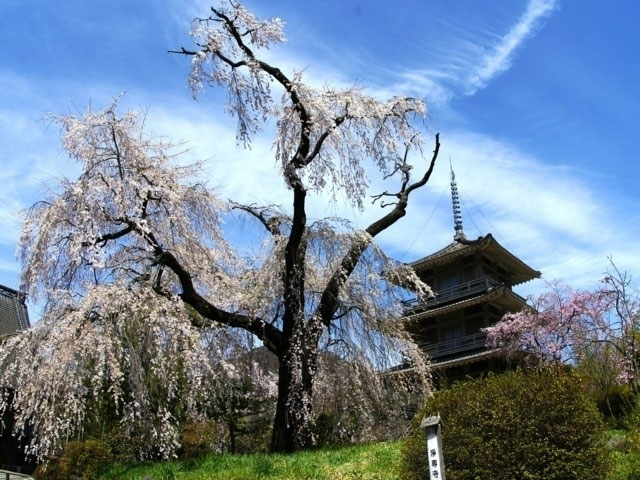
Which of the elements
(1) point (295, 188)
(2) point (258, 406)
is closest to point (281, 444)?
(1) point (295, 188)

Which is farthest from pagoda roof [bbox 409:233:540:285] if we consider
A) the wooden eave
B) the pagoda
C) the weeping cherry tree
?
the weeping cherry tree

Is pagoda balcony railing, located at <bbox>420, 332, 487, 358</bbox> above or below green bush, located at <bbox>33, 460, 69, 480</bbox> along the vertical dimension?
above

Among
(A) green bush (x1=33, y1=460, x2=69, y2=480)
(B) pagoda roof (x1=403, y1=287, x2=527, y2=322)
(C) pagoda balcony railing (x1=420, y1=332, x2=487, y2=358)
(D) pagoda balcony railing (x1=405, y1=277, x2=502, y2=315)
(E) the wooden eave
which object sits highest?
(D) pagoda balcony railing (x1=405, y1=277, x2=502, y2=315)

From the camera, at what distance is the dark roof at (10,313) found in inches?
992

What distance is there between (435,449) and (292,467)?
3612mm

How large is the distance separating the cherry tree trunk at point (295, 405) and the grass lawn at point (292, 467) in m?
1.01

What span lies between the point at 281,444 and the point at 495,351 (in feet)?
55.3

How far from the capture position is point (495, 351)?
26.9m

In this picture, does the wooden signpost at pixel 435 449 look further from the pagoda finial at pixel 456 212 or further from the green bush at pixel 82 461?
the pagoda finial at pixel 456 212

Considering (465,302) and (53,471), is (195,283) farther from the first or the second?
(465,302)

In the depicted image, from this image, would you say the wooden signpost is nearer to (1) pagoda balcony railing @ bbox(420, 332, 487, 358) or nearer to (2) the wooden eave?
(2) the wooden eave

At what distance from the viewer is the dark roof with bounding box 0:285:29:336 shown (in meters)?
25.2

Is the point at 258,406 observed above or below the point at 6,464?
above

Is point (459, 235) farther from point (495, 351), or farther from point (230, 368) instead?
point (230, 368)
